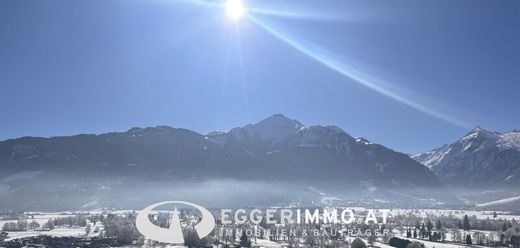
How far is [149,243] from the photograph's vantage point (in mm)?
178000

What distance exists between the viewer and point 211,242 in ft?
590

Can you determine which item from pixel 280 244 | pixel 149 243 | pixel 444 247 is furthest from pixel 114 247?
pixel 444 247

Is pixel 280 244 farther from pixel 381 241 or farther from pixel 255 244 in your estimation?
pixel 381 241

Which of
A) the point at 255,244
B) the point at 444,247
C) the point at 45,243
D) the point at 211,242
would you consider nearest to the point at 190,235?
the point at 211,242

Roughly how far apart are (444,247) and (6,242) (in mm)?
135383

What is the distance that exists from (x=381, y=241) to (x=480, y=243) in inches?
1329

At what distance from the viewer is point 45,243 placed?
18025 centimetres

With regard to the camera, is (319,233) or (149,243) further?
(319,233)

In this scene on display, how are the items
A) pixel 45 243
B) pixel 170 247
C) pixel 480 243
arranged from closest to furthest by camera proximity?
pixel 170 247
pixel 45 243
pixel 480 243

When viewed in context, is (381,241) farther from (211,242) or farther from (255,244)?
(211,242)

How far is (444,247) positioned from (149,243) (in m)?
90.1

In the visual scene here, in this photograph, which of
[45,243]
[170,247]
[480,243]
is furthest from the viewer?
[480,243]

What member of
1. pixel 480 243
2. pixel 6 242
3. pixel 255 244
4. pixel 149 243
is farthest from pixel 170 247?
pixel 480 243

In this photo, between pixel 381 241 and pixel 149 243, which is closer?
pixel 149 243
